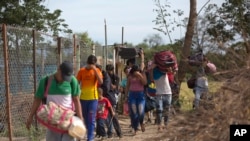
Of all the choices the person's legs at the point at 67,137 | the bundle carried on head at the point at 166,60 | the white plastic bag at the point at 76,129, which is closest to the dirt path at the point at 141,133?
the white plastic bag at the point at 76,129

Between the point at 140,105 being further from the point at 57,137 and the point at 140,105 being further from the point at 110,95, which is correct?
the point at 57,137

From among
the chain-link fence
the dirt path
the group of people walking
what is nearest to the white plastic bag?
the dirt path

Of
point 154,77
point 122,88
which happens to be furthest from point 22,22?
point 154,77

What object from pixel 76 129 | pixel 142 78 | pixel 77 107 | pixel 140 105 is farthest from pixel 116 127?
pixel 76 129

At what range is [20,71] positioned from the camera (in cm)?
921

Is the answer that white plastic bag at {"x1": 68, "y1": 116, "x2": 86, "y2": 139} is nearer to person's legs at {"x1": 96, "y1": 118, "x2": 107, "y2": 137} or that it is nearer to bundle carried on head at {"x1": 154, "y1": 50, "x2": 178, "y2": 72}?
person's legs at {"x1": 96, "y1": 118, "x2": 107, "y2": 137}

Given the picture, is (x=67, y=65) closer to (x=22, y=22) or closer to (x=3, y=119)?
(x=3, y=119)

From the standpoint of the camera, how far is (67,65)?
21.5 ft

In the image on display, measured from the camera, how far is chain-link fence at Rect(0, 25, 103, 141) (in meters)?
8.42

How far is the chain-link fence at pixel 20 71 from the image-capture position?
8422 millimetres

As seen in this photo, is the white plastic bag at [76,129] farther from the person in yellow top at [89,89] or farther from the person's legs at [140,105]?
the person's legs at [140,105]

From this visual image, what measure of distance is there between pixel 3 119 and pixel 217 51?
479cm


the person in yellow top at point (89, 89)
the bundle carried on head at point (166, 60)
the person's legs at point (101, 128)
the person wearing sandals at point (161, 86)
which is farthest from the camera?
the person wearing sandals at point (161, 86)

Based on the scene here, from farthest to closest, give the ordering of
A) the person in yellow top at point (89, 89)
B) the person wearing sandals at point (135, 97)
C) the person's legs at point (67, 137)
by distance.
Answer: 1. the person wearing sandals at point (135, 97)
2. the person in yellow top at point (89, 89)
3. the person's legs at point (67, 137)
